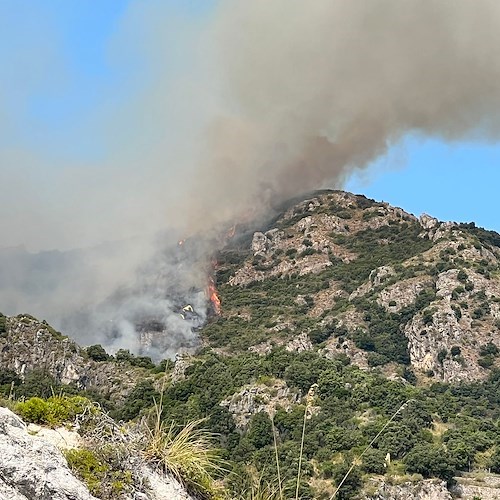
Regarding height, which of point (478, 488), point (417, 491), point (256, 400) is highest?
point (256, 400)

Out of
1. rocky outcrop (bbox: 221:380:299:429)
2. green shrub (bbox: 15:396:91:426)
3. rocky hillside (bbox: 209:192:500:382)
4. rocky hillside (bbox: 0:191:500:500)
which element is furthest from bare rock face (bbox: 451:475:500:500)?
rocky hillside (bbox: 209:192:500:382)

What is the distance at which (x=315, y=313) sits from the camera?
463 feet

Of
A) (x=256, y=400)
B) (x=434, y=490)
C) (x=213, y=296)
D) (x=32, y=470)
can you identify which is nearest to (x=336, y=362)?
(x=256, y=400)

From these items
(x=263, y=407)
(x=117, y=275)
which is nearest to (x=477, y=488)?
(x=263, y=407)

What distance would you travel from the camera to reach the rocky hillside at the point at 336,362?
51688 mm

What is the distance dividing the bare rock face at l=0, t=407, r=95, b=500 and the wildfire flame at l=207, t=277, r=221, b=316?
489 ft

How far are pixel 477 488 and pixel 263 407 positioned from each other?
2187cm

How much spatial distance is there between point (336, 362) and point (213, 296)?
83.2 meters

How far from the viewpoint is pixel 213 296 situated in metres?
163

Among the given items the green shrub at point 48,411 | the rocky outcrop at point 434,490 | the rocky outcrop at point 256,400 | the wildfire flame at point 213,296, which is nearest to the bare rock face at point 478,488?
the rocky outcrop at point 434,490

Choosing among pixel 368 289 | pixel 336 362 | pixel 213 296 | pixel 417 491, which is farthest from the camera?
pixel 213 296

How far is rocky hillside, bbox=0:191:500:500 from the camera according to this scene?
5169 cm

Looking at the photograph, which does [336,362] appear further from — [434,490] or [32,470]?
[32,470]

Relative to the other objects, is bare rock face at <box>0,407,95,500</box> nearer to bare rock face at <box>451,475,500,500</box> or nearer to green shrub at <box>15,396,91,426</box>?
green shrub at <box>15,396,91,426</box>
